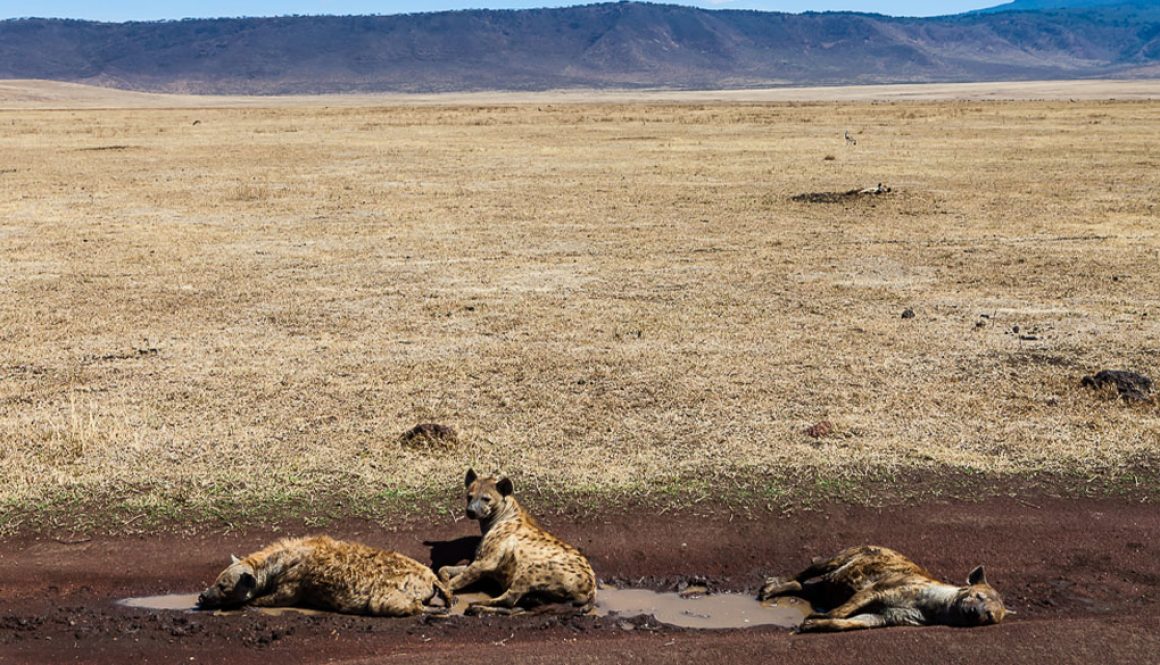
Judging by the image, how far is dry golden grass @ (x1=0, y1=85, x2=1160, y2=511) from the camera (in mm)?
9930

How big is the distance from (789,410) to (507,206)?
1465cm

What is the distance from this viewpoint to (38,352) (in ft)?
43.1

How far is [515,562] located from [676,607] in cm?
104

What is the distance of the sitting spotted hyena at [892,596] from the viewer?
22.4 ft

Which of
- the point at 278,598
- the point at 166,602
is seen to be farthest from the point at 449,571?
the point at 166,602

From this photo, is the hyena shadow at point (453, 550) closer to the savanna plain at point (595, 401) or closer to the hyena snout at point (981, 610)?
the savanna plain at point (595, 401)

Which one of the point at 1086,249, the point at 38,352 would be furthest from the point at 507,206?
the point at 38,352

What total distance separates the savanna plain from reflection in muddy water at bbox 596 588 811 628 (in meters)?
0.22

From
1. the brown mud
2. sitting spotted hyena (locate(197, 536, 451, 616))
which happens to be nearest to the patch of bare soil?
the brown mud

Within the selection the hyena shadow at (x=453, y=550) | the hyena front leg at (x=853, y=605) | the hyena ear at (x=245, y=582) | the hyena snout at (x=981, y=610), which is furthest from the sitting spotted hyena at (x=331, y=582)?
the hyena snout at (x=981, y=610)

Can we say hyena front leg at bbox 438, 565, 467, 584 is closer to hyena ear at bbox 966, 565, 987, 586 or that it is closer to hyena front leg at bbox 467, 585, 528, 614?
hyena front leg at bbox 467, 585, 528, 614

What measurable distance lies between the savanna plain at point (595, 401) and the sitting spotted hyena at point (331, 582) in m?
0.21

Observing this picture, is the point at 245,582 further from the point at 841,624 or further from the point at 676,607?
the point at 841,624

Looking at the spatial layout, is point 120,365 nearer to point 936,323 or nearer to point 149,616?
point 149,616
